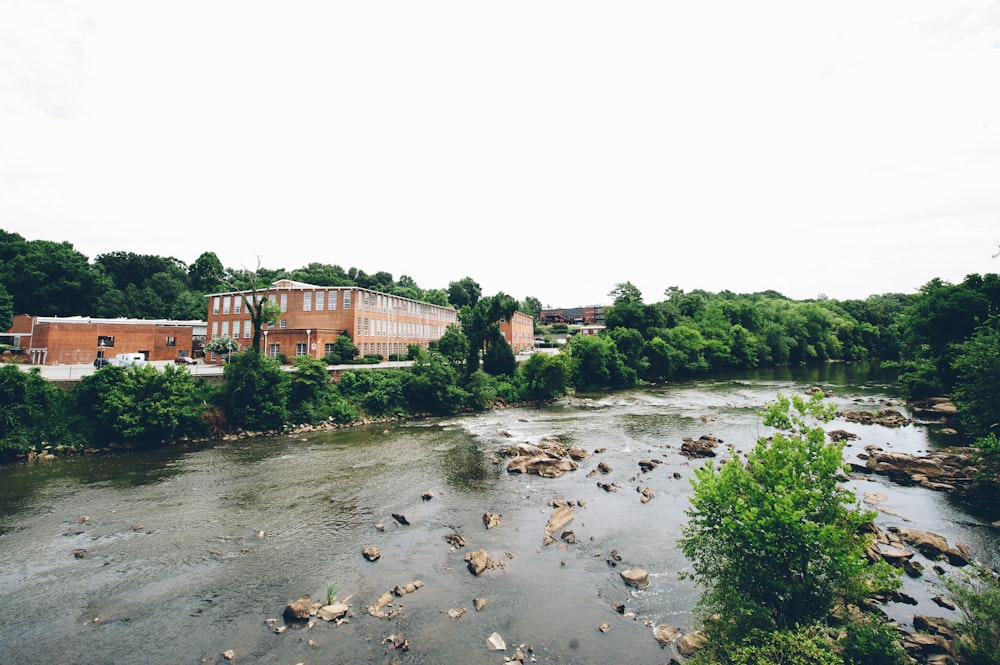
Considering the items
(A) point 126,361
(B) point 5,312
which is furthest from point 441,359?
(B) point 5,312

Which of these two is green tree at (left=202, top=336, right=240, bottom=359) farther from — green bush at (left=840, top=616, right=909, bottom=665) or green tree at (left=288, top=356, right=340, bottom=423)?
green bush at (left=840, top=616, right=909, bottom=665)

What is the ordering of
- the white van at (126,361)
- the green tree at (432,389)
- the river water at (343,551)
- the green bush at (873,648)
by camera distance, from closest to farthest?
the green bush at (873,648) → the river water at (343,551) → the white van at (126,361) → the green tree at (432,389)

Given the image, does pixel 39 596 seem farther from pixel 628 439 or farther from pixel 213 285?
pixel 213 285

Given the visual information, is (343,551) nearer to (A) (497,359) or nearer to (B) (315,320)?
(A) (497,359)

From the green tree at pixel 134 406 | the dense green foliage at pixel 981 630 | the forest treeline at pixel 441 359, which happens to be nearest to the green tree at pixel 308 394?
the forest treeline at pixel 441 359

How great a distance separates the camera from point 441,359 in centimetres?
4478

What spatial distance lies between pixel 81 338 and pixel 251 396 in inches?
1232

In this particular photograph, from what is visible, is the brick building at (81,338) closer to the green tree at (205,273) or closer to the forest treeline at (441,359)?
the forest treeline at (441,359)

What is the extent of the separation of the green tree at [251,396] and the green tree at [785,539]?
32606 mm

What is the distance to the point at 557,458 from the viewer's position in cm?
2777

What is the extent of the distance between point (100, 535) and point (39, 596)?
13.7ft

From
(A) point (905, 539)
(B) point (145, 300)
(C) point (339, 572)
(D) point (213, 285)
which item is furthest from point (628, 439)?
(D) point (213, 285)

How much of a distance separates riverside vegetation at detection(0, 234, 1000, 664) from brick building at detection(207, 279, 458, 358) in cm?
1279

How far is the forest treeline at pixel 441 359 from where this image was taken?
96.2ft
